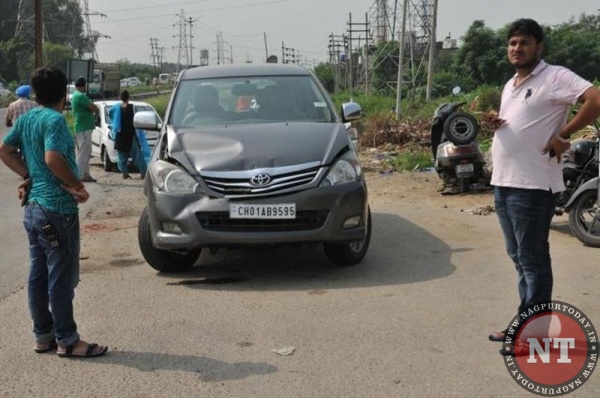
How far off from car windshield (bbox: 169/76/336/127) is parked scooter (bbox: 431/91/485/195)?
3008 mm

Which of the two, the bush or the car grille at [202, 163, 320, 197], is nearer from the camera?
the car grille at [202, 163, 320, 197]

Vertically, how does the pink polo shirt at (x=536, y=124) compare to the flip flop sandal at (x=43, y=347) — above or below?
above

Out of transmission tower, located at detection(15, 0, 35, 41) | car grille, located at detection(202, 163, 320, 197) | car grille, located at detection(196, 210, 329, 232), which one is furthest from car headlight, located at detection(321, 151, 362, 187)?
transmission tower, located at detection(15, 0, 35, 41)

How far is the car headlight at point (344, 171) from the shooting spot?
5918mm

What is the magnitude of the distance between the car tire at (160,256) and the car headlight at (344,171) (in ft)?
4.55

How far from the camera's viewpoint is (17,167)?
14.6 ft

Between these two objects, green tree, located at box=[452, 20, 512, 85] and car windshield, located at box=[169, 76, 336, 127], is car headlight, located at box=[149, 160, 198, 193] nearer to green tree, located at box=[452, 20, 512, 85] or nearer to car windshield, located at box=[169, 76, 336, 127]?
car windshield, located at box=[169, 76, 336, 127]

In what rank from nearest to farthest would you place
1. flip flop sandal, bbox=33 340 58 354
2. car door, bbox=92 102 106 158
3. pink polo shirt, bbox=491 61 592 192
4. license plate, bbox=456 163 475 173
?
1. pink polo shirt, bbox=491 61 592 192
2. flip flop sandal, bbox=33 340 58 354
3. license plate, bbox=456 163 475 173
4. car door, bbox=92 102 106 158

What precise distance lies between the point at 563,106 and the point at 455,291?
6.82 ft

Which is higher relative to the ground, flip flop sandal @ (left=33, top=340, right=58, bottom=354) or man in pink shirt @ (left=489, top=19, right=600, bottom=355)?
man in pink shirt @ (left=489, top=19, right=600, bottom=355)

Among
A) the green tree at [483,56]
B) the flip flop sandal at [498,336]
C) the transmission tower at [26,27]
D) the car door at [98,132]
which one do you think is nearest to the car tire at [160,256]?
the flip flop sandal at [498,336]

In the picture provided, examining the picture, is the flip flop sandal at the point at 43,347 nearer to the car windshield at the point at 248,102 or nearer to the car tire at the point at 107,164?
the car windshield at the point at 248,102

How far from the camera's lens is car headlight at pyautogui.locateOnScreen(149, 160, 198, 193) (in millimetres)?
5855

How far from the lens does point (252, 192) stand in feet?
18.8
